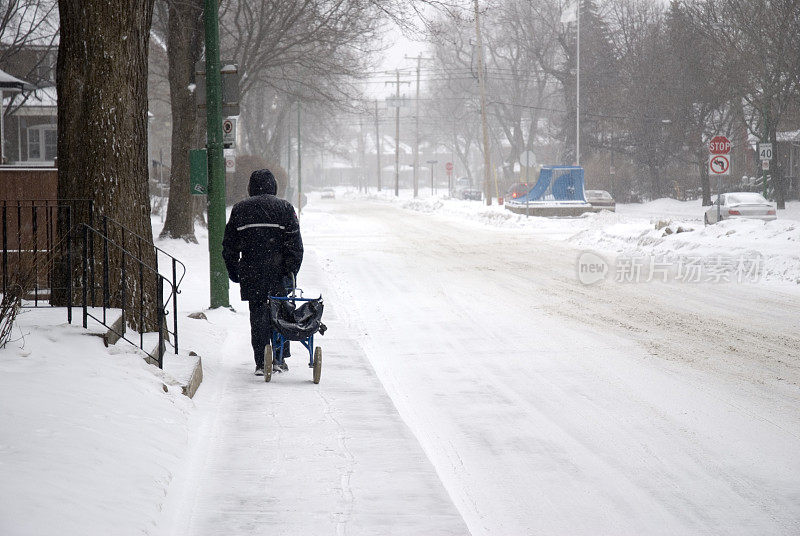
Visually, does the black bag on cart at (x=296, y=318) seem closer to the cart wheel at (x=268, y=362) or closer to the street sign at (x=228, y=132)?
the cart wheel at (x=268, y=362)

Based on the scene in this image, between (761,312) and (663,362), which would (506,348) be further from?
(761,312)

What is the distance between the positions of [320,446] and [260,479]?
0.77 metres

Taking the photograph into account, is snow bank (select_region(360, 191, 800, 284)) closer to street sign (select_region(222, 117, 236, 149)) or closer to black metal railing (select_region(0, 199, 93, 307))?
street sign (select_region(222, 117, 236, 149))

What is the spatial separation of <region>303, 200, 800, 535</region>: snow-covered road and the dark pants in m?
1.28

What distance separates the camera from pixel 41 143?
139 ft

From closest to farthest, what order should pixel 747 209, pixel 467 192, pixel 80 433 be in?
pixel 80 433
pixel 747 209
pixel 467 192

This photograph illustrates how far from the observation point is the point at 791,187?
51500 millimetres

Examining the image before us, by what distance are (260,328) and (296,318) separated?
20.3 inches

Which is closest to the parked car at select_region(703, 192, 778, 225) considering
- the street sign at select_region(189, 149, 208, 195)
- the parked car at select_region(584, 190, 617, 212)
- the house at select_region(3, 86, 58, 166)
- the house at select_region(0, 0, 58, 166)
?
the parked car at select_region(584, 190, 617, 212)

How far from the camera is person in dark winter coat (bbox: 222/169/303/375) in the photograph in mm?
8023

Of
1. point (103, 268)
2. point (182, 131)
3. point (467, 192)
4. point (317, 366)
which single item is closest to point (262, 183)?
point (103, 268)

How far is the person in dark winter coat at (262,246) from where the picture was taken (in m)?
8.02

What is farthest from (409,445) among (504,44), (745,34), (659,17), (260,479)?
(504,44)

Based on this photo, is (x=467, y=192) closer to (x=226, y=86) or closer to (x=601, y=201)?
(x=601, y=201)
